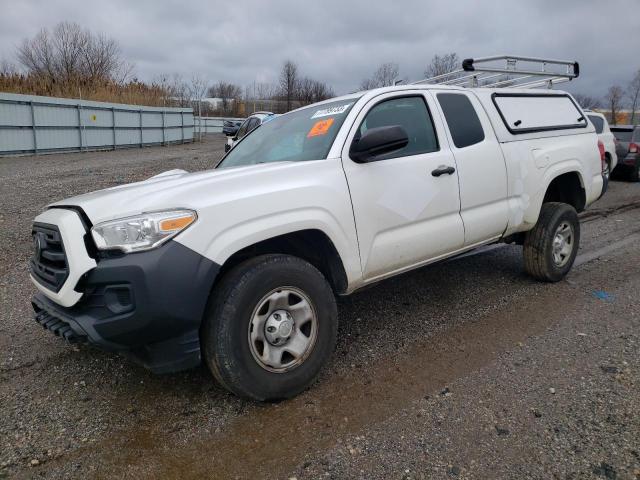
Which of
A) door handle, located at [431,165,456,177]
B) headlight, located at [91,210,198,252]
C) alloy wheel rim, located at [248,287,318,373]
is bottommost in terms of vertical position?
alloy wheel rim, located at [248,287,318,373]

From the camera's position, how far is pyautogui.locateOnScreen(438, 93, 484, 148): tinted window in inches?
147

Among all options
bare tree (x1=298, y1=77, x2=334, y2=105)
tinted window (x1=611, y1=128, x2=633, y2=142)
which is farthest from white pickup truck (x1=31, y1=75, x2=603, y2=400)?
bare tree (x1=298, y1=77, x2=334, y2=105)

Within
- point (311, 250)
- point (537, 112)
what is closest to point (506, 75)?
point (537, 112)

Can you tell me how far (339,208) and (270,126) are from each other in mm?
1624

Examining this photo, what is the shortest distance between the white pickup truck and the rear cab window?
80 mm

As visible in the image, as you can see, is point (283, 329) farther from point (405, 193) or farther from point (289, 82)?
point (289, 82)

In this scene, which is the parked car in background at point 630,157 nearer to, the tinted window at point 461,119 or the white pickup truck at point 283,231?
the white pickup truck at point 283,231

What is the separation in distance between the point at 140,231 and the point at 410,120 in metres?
2.20

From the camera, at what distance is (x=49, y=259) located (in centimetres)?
261

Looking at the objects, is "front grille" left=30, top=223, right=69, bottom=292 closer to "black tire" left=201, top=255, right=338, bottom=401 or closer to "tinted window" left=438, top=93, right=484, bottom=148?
"black tire" left=201, top=255, right=338, bottom=401

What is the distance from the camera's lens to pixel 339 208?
114 inches

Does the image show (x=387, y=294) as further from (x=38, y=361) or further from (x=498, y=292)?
(x=38, y=361)

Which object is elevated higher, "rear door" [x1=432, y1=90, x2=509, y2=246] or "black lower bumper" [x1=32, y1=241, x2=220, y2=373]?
"rear door" [x1=432, y1=90, x2=509, y2=246]

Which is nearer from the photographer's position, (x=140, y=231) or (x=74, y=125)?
(x=140, y=231)
